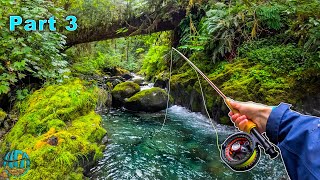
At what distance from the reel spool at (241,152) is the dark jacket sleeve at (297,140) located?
12.8 inches

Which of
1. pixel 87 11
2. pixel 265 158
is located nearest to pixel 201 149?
pixel 265 158

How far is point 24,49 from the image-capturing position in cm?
480

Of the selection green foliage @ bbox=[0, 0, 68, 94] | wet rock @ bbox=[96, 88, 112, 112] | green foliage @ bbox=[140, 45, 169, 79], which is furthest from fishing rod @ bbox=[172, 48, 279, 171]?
green foliage @ bbox=[140, 45, 169, 79]

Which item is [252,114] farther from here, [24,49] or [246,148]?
[24,49]

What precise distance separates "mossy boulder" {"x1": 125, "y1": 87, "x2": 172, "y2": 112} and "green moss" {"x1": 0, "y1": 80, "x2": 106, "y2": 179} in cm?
361

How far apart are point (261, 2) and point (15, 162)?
8.31 m

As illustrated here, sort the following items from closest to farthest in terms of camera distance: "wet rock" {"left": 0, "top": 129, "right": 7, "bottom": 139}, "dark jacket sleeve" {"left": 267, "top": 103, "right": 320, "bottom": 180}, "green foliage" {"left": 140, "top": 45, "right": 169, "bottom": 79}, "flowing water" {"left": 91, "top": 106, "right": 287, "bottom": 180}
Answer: "dark jacket sleeve" {"left": 267, "top": 103, "right": 320, "bottom": 180}
"wet rock" {"left": 0, "top": 129, "right": 7, "bottom": 139}
"flowing water" {"left": 91, "top": 106, "right": 287, "bottom": 180}
"green foliage" {"left": 140, "top": 45, "right": 169, "bottom": 79}

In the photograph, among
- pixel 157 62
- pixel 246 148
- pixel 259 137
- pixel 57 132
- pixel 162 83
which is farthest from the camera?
pixel 157 62

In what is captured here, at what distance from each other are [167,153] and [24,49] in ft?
11.8

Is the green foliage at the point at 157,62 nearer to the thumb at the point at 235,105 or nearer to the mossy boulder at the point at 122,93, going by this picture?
the mossy boulder at the point at 122,93

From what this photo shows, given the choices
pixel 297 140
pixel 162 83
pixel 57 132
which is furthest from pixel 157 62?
pixel 297 140

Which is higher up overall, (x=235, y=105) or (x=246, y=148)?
(x=235, y=105)

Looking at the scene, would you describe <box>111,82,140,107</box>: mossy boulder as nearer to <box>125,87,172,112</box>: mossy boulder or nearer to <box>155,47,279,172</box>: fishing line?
<box>125,87,172,112</box>: mossy boulder

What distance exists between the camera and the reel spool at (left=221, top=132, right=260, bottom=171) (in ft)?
4.42
